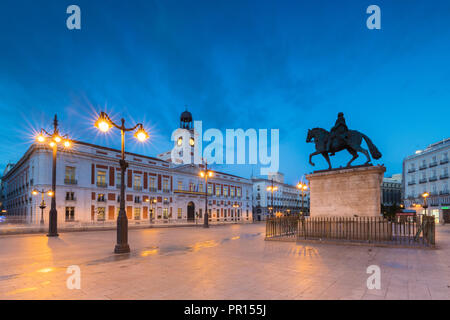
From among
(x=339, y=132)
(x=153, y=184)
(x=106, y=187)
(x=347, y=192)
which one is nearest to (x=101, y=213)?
(x=106, y=187)

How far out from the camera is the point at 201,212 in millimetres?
56438

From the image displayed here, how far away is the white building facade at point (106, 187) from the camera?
115 ft

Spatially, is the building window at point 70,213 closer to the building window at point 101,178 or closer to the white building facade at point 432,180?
the building window at point 101,178

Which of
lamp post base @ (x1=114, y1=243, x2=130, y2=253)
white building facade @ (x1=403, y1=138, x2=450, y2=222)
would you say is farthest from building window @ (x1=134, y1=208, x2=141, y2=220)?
white building facade @ (x1=403, y1=138, x2=450, y2=222)

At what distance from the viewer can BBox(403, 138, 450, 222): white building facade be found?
45.8 meters

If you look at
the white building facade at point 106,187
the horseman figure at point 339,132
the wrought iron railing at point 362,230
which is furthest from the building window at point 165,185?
the horseman figure at point 339,132

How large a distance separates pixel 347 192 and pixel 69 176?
36540 millimetres

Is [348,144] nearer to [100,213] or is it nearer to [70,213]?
[70,213]

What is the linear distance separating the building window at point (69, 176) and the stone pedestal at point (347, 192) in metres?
34.4
